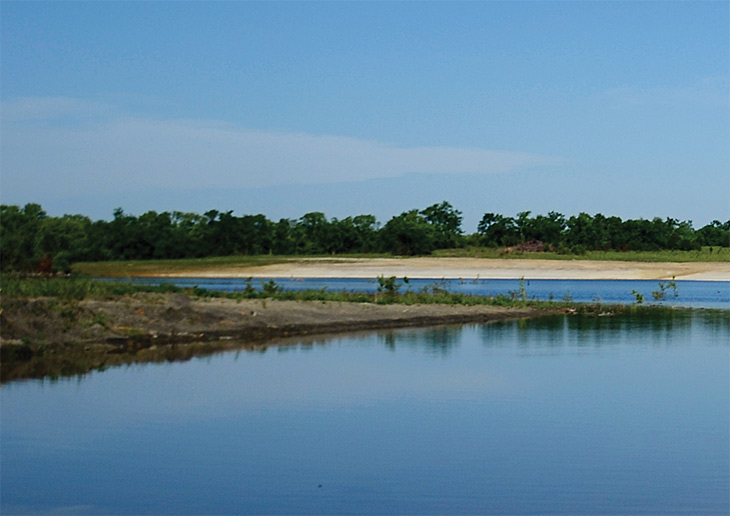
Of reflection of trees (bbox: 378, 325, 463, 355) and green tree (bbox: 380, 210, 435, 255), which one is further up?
green tree (bbox: 380, 210, 435, 255)

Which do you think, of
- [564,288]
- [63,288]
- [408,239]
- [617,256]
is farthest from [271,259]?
[63,288]

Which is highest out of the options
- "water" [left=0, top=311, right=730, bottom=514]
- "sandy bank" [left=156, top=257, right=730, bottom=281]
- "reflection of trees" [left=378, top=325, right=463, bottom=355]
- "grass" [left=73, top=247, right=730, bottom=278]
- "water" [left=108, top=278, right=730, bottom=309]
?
"grass" [left=73, top=247, right=730, bottom=278]

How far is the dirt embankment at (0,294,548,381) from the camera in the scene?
18.1 metres

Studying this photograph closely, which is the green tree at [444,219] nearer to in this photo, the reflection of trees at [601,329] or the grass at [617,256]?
the grass at [617,256]

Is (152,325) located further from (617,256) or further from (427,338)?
(617,256)

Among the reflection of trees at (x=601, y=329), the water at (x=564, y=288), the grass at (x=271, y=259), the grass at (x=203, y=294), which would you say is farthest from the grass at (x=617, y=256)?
the reflection of trees at (x=601, y=329)

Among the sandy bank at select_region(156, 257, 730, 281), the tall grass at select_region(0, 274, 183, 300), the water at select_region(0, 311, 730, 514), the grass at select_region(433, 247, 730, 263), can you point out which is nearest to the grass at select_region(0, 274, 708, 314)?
the tall grass at select_region(0, 274, 183, 300)

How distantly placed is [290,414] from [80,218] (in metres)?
78.6

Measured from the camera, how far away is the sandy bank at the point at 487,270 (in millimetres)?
57562

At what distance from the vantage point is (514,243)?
79.7 m

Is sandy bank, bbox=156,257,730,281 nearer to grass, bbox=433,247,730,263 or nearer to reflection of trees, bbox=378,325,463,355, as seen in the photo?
grass, bbox=433,247,730,263

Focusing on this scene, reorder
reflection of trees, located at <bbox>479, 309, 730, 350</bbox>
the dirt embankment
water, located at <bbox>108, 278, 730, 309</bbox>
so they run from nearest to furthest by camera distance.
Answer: the dirt embankment, reflection of trees, located at <bbox>479, 309, 730, 350</bbox>, water, located at <bbox>108, 278, 730, 309</bbox>

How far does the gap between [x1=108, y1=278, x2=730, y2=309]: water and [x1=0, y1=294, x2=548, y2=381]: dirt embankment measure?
294 inches

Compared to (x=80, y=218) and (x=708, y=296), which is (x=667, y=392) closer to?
(x=708, y=296)
